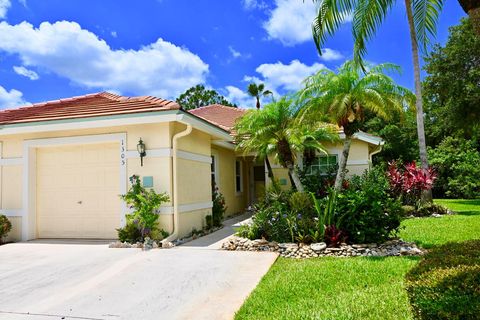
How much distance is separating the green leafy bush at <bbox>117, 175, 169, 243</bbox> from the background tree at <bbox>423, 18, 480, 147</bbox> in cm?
1756

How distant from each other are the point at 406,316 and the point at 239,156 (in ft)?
45.5

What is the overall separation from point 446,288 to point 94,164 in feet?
32.0

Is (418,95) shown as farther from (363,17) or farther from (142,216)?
(142,216)

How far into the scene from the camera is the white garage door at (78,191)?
10375mm

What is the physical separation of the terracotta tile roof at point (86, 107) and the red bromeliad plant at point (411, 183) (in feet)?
34.2

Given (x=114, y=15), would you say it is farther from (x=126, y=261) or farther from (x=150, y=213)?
(x=126, y=261)

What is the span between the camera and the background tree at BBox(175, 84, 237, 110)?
42.3 metres

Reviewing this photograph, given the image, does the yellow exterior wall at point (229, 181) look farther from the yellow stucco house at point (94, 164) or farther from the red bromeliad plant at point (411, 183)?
the red bromeliad plant at point (411, 183)

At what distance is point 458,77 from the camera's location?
64.2 feet

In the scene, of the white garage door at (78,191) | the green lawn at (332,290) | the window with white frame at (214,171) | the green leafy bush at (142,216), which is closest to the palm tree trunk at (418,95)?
the window with white frame at (214,171)

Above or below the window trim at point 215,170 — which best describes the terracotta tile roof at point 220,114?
above

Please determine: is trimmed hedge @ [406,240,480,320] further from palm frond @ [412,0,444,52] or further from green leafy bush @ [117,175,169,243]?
palm frond @ [412,0,444,52]

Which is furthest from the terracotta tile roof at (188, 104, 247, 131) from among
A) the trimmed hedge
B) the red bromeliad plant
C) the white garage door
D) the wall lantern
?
the trimmed hedge

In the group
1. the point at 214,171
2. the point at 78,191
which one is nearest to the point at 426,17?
the point at 214,171
